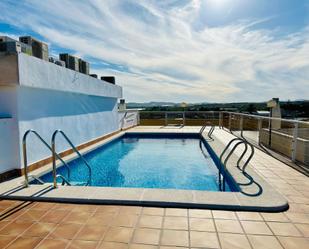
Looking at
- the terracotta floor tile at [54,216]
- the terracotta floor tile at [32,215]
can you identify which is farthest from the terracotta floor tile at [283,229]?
the terracotta floor tile at [32,215]

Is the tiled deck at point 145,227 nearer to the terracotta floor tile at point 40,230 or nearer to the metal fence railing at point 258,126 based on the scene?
the terracotta floor tile at point 40,230

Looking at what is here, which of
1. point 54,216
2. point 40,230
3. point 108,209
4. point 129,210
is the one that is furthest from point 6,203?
point 129,210

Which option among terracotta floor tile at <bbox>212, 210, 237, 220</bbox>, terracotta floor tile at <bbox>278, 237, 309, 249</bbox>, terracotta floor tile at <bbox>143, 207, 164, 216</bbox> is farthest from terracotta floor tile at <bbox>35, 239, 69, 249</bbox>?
terracotta floor tile at <bbox>278, 237, 309, 249</bbox>

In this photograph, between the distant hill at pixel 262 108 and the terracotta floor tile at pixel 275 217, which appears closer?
the terracotta floor tile at pixel 275 217

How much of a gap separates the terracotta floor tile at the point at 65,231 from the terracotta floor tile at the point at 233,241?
4.88 ft

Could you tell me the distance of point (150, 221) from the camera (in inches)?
93.7

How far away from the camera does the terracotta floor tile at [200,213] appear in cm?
249

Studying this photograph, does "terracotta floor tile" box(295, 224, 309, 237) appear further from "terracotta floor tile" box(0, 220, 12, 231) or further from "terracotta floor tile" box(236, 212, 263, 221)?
"terracotta floor tile" box(0, 220, 12, 231)

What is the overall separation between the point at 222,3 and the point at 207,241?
6.28m

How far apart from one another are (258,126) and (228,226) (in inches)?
225

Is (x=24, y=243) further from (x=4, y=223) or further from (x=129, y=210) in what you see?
(x=129, y=210)

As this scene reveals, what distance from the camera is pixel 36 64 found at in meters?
4.44

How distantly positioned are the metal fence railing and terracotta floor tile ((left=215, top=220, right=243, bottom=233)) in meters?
3.00

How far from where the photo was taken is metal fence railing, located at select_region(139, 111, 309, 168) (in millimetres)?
4645
